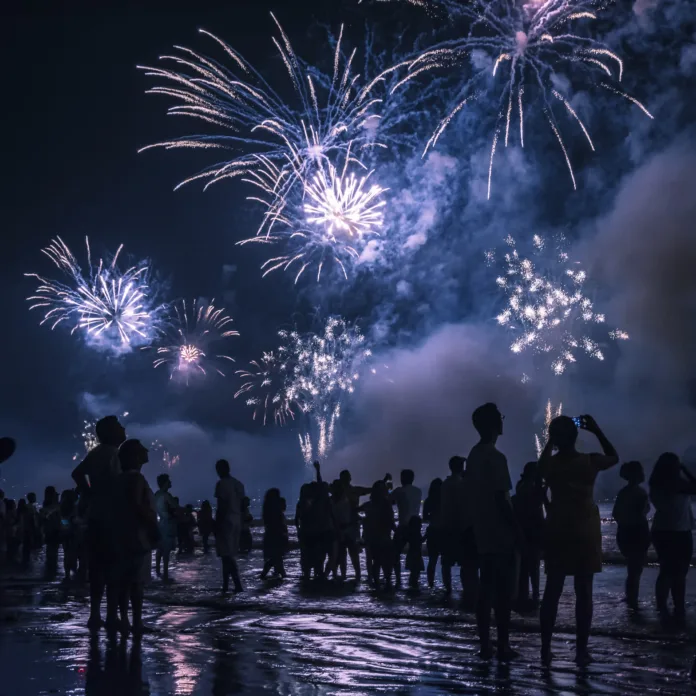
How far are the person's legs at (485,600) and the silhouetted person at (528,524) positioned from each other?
201 cm

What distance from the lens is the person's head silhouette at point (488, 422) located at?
7449mm

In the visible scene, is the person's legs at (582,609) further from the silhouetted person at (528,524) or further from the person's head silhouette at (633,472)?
the person's head silhouette at (633,472)

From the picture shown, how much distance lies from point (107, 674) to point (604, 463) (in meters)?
4.38

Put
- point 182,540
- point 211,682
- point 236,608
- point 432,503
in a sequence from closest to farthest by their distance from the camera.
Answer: point 211,682, point 236,608, point 432,503, point 182,540

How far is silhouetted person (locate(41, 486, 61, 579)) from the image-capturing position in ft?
55.6

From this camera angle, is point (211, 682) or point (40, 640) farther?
point (40, 640)

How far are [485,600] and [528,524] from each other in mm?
2840

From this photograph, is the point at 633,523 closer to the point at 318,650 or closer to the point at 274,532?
the point at 318,650

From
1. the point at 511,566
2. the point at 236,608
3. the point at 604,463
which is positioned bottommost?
the point at 236,608

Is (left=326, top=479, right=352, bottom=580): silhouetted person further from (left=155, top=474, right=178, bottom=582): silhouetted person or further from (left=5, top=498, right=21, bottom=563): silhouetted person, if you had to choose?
(left=5, top=498, right=21, bottom=563): silhouetted person

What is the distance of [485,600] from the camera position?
742cm

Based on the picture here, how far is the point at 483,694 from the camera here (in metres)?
5.92

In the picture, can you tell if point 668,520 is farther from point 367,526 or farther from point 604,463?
point 367,526

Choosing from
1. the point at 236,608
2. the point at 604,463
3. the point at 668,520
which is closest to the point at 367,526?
the point at 236,608
